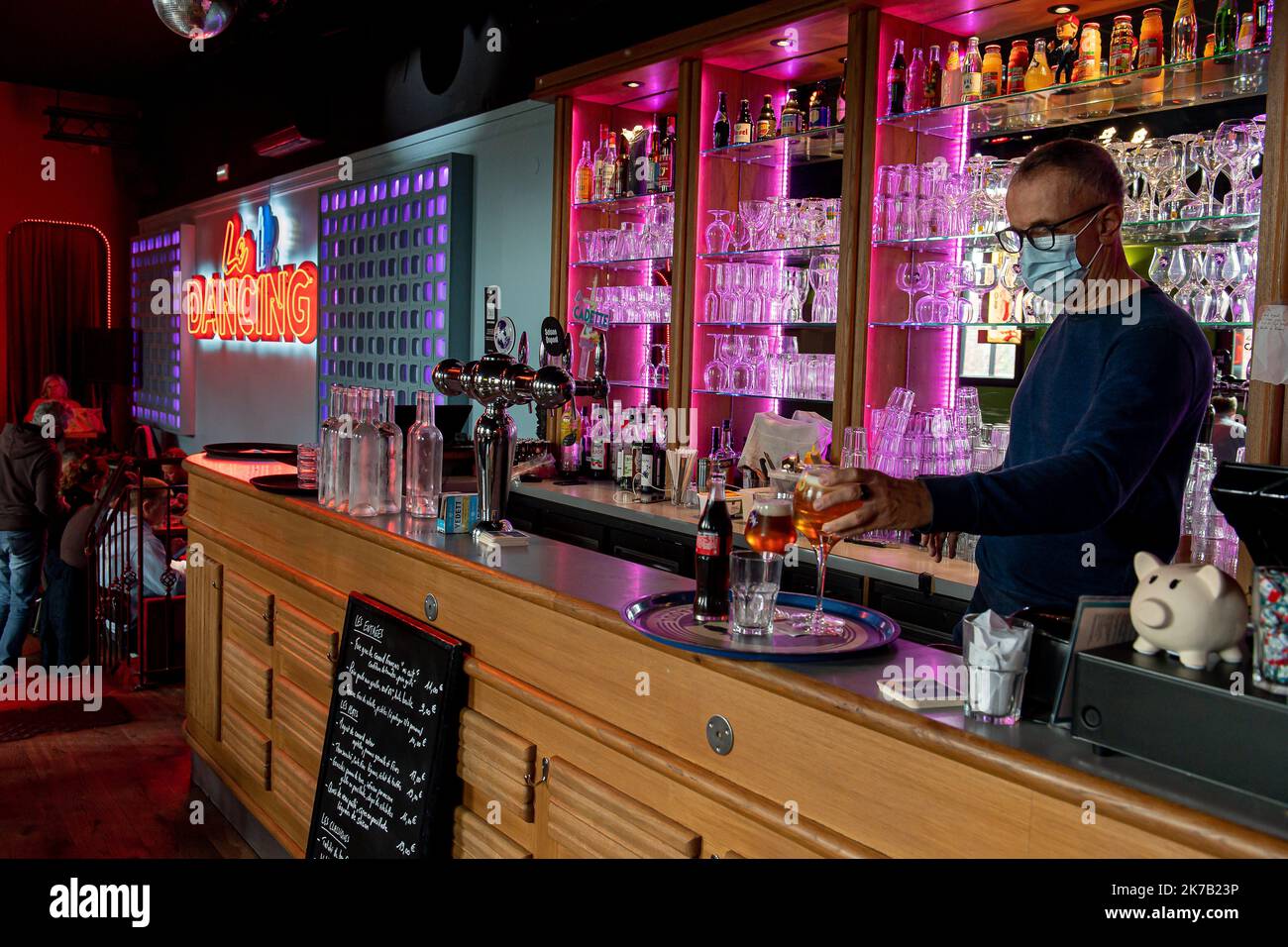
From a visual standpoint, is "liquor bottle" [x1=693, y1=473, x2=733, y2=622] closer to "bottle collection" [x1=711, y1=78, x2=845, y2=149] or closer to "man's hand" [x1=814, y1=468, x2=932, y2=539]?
"man's hand" [x1=814, y1=468, x2=932, y2=539]

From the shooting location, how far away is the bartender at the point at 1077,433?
170 centimetres

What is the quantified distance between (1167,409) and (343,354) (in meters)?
6.85

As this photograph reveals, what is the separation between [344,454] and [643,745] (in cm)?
152

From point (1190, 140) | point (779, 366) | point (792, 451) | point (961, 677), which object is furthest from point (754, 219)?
point (961, 677)

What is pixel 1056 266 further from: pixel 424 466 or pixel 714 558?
pixel 424 466

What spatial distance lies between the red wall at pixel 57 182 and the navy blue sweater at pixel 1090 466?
39.9 feet

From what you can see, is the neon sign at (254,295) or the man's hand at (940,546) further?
the neon sign at (254,295)

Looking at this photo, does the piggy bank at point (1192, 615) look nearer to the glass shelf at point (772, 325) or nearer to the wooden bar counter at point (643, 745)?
the wooden bar counter at point (643, 745)

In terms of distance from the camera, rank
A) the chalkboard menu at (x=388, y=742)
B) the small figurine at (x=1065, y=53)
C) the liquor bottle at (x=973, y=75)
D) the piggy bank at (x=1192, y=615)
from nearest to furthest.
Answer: the piggy bank at (x=1192, y=615) → the chalkboard menu at (x=388, y=742) → the small figurine at (x=1065, y=53) → the liquor bottle at (x=973, y=75)

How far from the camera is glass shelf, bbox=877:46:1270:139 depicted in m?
3.19

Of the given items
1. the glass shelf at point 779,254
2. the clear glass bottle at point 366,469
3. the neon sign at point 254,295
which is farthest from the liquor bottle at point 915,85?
the neon sign at point 254,295

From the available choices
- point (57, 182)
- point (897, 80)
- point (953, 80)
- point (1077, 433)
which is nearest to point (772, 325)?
point (897, 80)

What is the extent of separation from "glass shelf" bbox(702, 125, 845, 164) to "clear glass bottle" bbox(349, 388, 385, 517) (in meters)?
2.33
